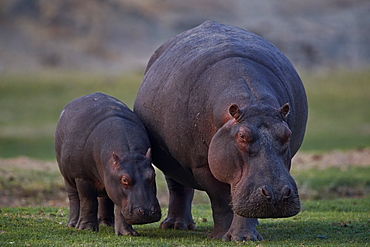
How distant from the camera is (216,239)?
746cm

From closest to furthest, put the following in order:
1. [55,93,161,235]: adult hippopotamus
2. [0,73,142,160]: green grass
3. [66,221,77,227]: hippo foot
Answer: [55,93,161,235]: adult hippopotamus < [66,221,77,227]: hippo foot < [0,73,142,160]: green grass

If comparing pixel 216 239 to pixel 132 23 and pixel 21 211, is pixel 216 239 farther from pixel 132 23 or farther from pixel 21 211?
pixel 132 23

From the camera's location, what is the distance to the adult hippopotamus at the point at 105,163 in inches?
289

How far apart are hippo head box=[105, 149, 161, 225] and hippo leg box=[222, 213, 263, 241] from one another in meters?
0.81

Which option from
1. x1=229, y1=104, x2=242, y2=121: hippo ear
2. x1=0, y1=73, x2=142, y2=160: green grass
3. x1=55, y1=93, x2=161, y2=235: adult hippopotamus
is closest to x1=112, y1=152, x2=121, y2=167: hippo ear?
x1=55, y1=93, x2=161, y2=235: adult hippopotamus

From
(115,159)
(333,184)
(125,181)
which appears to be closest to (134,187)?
(125,181)

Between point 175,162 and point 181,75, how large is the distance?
109cm

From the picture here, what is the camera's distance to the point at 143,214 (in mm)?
7195

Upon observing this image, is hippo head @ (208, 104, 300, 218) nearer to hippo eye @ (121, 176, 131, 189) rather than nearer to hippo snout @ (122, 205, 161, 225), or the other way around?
hippo snout @ (122, 205, 161, 225)

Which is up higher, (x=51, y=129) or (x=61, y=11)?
(x=61, y=11)

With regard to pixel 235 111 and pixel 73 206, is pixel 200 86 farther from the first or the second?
pixel 73 206

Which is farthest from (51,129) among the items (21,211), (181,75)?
(181,75)

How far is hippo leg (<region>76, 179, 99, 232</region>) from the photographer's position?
8.19m

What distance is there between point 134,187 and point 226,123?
4.30ft
